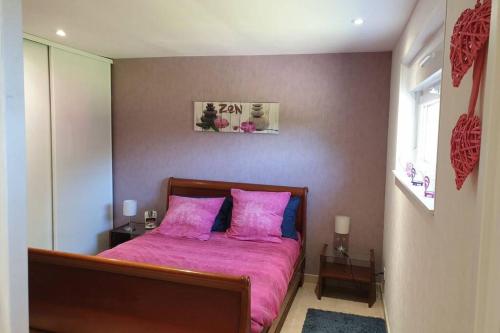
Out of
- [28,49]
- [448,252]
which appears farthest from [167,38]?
[448,252]

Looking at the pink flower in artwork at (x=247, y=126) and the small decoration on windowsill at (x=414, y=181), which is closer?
the small decoration on windowsill at (x=414, y=181)

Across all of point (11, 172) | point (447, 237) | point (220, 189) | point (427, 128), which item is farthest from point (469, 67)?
point (220, 189)

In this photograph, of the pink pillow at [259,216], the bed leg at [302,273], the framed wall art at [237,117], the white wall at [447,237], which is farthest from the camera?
the framed wall art at [237,117]

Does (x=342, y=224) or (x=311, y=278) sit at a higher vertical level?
(x=342, y=224)

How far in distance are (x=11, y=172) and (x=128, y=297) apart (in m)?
1.38

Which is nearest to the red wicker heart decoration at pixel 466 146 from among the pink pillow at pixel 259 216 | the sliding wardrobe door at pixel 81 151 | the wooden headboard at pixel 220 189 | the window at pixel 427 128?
the window at pixel 427 128

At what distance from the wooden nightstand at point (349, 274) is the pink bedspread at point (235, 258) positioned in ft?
1.12

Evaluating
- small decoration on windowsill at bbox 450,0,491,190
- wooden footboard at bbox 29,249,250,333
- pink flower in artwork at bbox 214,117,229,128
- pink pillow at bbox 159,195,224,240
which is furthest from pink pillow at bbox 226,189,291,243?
small decoration on windowsill at bbox 450,0,491,190

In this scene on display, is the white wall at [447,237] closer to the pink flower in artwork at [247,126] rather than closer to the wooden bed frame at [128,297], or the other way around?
the wooden bed frame at [128,297]

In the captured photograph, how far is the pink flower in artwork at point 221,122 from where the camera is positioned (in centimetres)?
389

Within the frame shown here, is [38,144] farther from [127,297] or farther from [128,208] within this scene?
[127,297]

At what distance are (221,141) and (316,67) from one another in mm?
1188

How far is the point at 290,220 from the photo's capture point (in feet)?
11.6

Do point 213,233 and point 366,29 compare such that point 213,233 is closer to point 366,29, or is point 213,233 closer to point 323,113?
point 323,113
